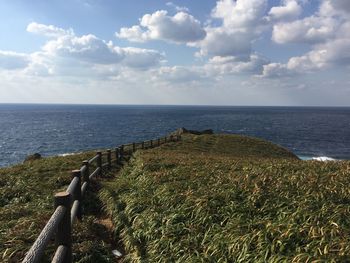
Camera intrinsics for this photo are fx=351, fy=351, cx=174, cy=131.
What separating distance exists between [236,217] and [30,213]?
18.4ft

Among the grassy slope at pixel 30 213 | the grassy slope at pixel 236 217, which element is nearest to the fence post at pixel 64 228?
the grassy slope at pixel 30 213

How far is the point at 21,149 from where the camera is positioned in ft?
217

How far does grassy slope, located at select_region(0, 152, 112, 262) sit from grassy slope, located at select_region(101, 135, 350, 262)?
818 millimetres

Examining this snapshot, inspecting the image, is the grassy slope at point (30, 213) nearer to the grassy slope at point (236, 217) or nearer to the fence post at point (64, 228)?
the grassy slope at point (236, 217)

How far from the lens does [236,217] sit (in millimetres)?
7711

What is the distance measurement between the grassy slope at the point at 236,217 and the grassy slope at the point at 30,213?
2.68 ft

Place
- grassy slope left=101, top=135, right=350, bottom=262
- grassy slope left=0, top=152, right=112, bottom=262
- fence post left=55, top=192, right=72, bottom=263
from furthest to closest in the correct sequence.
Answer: grassy slope left=0, top=152, right=112, bottom=262 < grassy slope left=101, top=135, right=350, bottom=262 < fence post left=55, top=192, right=72, bottom=263

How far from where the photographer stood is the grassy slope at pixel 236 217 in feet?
20.4

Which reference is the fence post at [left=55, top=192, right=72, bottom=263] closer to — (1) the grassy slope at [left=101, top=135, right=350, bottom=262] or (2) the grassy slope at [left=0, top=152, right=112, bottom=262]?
(2) the grassy slope at [left=0, top=152, right=112, bottom=262]

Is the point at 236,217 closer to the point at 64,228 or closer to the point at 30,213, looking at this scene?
the point at 64,228

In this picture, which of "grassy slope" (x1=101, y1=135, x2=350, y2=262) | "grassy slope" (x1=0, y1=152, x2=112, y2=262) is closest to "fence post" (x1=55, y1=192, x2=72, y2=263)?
"grassy slope" (x1=0, y1=152, x2=112, y2=262)

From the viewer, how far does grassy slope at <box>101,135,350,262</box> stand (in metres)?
6.22

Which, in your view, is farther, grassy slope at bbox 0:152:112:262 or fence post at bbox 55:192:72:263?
grassy slope at bbox 0:152:112:262

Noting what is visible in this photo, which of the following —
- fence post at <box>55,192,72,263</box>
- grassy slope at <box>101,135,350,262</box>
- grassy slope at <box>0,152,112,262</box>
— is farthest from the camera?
grassy slope at <box>0,152,112,262</box>
